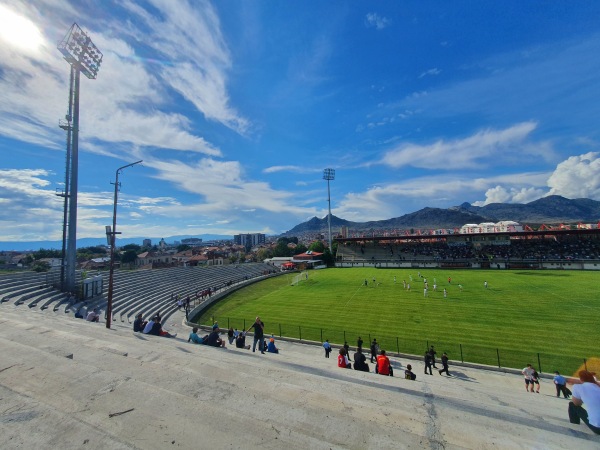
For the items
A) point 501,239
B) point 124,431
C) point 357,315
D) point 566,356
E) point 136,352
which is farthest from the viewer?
point 501,239

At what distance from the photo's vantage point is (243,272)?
2277 inches

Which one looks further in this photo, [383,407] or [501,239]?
[501,239]

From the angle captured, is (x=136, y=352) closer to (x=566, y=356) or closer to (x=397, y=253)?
(x=566, y=356)

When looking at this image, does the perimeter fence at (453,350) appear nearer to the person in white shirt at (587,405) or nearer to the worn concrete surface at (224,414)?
the person in white shirt at (587,405)

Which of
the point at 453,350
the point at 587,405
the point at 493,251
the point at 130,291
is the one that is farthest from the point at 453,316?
the point at 493,251

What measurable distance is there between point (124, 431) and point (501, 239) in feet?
289

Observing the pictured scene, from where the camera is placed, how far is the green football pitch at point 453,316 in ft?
57.7

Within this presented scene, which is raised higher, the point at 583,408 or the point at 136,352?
the point at 136,352

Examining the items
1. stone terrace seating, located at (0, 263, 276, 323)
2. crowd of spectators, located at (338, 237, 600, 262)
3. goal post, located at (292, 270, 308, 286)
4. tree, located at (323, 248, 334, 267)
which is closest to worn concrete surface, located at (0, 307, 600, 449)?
stone terrace seating, located at (0, 263, 276, 323)

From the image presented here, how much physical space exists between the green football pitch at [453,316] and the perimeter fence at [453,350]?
0.19ft

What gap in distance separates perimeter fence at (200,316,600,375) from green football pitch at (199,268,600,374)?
57 mm

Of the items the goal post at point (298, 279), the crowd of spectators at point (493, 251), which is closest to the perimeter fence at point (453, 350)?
the goal post at point (298, 279)

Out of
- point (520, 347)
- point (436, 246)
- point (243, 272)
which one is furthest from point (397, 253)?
point (520, 347)

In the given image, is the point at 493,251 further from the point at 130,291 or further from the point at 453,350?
the point at 130,291
